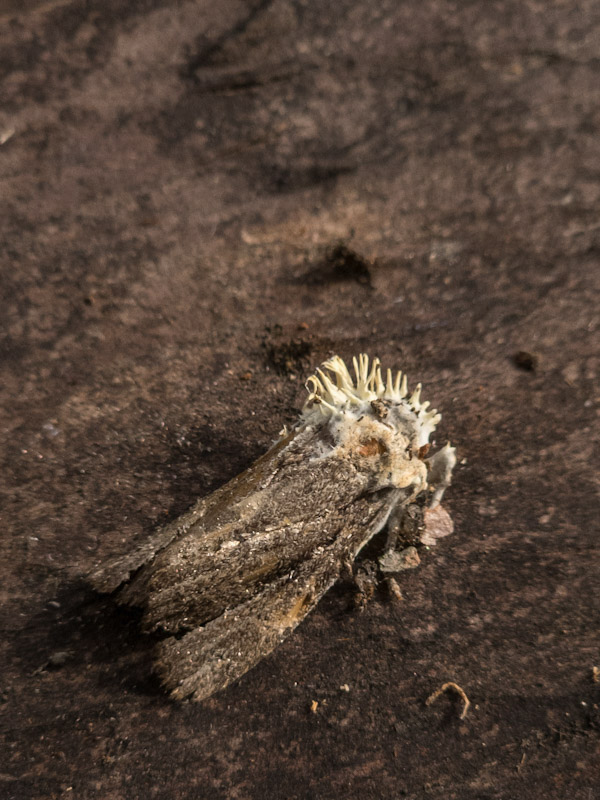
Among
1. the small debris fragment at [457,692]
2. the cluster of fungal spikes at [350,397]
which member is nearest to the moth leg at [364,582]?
the small debris fragment at [457,692]

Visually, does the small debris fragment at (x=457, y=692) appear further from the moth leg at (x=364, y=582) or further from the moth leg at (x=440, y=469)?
the moth leg at (x=440, y=469)

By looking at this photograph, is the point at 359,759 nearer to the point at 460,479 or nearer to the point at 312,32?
the point at 460,479

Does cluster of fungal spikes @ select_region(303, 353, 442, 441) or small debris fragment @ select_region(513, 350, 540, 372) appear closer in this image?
cluster of fungal spikes @ select_region(303, 353, 442, 441)

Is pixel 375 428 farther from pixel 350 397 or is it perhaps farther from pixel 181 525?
pixel 181 525

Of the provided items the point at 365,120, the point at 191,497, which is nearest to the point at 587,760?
the point at 191,497

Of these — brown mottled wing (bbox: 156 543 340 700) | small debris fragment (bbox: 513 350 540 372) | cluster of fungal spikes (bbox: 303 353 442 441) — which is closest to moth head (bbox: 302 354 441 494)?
cluster of fungal spikes (bbox: 303 353 442 441)

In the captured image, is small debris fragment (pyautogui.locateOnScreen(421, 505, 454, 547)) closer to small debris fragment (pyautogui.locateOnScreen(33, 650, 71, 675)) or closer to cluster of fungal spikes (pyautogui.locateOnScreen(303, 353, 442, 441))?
cluster of fungal spikes (pyautogui.locateOnScreen(303, 353, 442, 441))

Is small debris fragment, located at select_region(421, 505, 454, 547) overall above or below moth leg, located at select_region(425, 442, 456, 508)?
below
